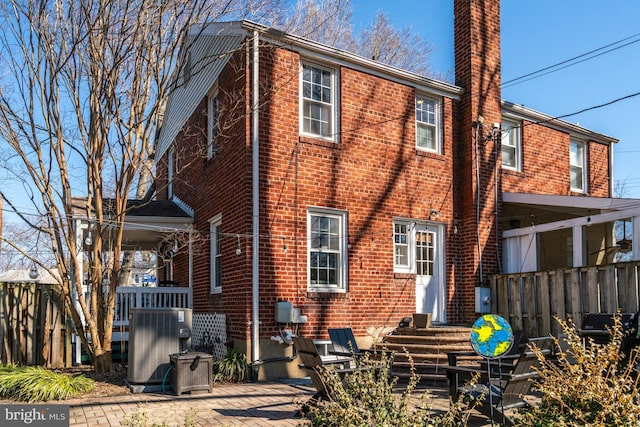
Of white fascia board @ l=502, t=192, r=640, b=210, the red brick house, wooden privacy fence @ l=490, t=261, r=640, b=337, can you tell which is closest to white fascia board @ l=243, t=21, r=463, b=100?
the red brick house

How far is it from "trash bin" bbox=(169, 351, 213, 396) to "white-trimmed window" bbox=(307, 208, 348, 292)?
2821 millimetres

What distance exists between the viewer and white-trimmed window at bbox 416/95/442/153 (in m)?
12.6

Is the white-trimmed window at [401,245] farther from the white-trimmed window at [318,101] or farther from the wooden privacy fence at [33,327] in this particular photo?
the wooden privacy fence at [33,327]

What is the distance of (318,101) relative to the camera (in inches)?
441

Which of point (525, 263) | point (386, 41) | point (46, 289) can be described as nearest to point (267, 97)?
point (46, 289)

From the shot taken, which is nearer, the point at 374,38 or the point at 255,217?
the point at 255,217

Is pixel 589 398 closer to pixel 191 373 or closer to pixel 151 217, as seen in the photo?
pixel 191 373

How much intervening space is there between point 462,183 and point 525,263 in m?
2.25

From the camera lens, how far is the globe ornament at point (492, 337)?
16.3 feet

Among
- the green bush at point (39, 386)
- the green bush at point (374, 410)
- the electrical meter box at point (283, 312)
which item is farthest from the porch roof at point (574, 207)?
the green bush at point (39, 386)

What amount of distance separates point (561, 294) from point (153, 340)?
24.2ft

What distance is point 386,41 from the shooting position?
26203 mm

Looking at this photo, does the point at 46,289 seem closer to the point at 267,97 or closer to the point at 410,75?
the point at 267,97

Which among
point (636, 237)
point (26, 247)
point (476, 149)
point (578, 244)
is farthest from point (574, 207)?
point (26, 247)
